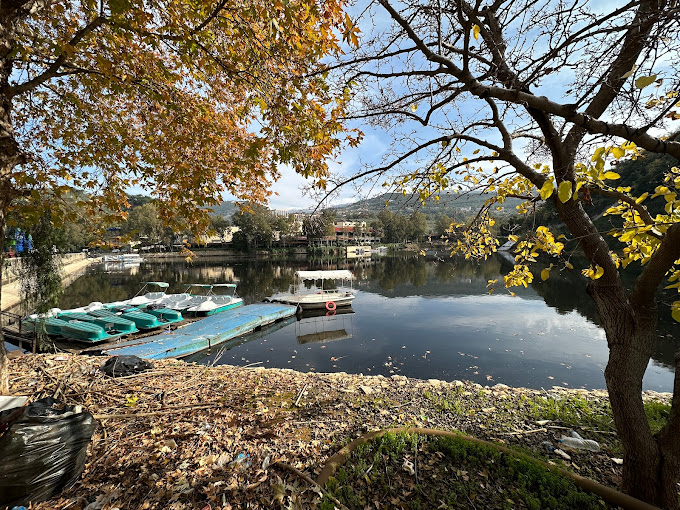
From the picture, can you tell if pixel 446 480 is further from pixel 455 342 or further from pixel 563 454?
pixel 455 342

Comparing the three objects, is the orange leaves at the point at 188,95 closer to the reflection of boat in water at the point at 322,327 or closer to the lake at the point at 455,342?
the lake at the point at 455,342

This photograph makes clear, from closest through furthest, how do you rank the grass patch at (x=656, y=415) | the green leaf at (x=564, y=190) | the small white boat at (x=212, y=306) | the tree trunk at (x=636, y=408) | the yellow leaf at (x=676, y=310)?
the green leaf at (x=564, y=190)
the yellow leaf at (x=676, y=310)
the tree trunk at (x=636, y=408)
the grass patch at (x=656, y=415)
the small white boat at (x=212, y=306)

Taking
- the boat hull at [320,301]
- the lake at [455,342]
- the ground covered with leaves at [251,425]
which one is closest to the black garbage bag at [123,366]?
the ground covered with leaves at [251,425]

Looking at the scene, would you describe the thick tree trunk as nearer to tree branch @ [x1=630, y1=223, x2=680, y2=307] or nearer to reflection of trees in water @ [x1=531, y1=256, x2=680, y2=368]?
reflection of trees in water @ [x1=531, y1=256, x2=680, y2=368]

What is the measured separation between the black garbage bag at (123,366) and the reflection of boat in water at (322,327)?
9.88m

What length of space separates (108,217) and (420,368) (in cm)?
1090

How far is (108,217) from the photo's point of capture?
527cm

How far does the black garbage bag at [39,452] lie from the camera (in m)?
2.43

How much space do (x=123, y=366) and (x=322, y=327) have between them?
42.6 feet

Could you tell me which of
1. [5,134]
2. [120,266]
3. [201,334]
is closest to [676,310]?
[5,134]

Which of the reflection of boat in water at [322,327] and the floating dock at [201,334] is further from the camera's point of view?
the reflection of boat in water at [322,327]

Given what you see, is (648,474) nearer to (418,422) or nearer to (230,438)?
(418,422)

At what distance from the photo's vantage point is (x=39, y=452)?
2.53 meters

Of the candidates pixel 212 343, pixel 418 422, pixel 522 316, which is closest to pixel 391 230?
pixel 522 316
